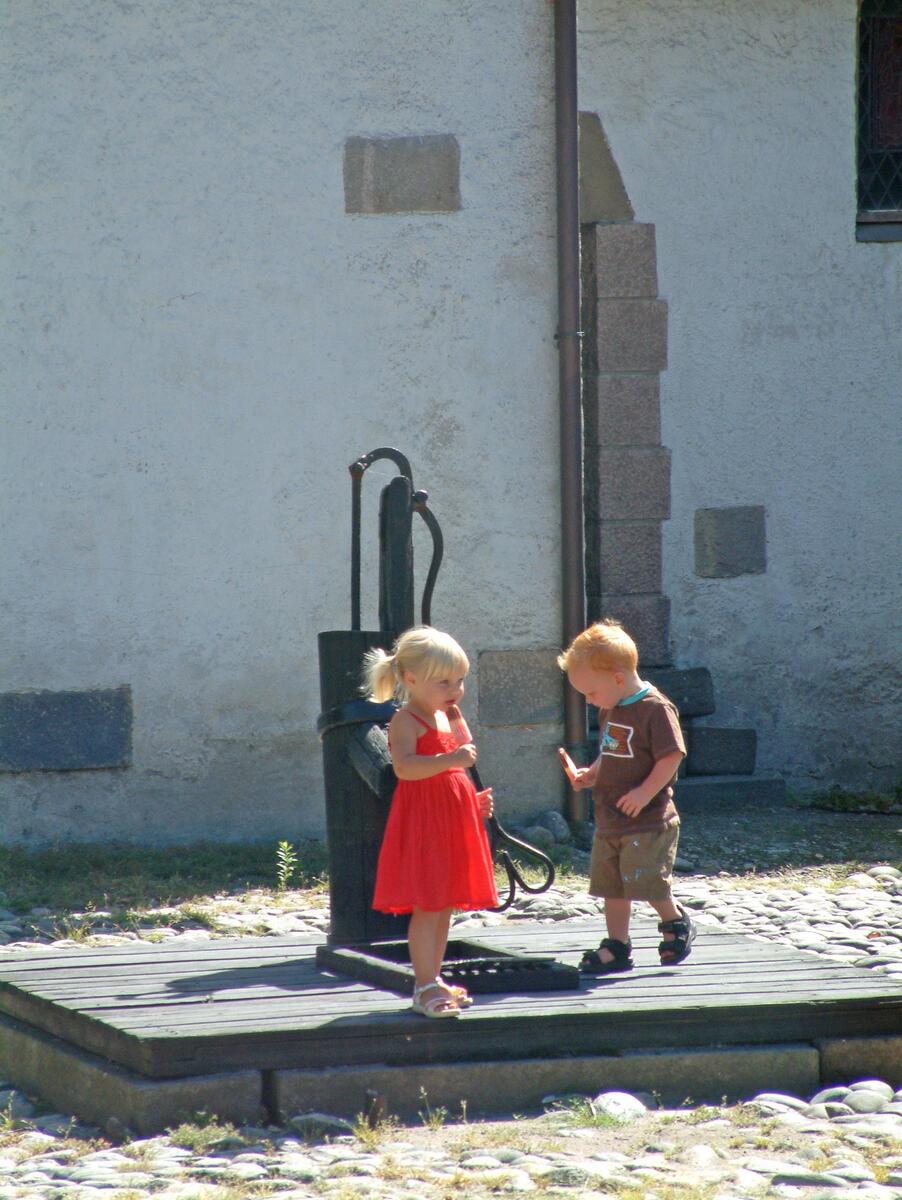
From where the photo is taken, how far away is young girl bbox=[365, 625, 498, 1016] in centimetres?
422

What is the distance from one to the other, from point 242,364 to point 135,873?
213cm

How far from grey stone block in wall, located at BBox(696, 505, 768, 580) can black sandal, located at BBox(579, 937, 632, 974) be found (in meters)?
4.75

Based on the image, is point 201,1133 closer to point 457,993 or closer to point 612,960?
Answer: point 457,993

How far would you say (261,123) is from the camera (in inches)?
302

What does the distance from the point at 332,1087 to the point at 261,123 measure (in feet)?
15.8

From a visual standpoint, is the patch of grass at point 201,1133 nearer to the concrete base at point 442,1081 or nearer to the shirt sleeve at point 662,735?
the concrete base at point 442,1081

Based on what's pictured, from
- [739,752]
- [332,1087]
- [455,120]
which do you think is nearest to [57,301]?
[455,120]

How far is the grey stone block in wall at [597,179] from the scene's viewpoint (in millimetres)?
8930

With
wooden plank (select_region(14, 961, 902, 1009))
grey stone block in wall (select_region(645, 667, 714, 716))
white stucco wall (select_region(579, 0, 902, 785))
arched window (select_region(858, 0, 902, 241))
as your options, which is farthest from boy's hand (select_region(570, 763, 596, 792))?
arched window (select_region(858, 0, 902, 241))

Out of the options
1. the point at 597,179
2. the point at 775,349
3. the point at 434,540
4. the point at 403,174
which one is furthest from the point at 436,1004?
the point at 775,349

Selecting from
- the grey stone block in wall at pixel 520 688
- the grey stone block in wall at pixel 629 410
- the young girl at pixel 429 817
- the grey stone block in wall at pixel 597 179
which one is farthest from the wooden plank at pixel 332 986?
the grey stone block in wall at pixel 597 179

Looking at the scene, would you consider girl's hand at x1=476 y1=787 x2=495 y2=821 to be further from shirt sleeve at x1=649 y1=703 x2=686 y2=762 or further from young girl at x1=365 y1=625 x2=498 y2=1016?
shirt sleeve at x1=649 y1=703 x2=686 y2=762

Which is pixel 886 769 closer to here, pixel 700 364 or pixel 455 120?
pixel 700 364

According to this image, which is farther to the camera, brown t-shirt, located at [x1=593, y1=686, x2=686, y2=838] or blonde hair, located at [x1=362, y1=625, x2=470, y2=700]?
brown t-shirt, located at [x1=593, y1=686, x2=686, y2=838]
